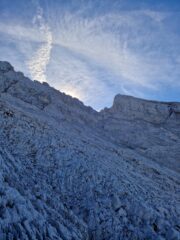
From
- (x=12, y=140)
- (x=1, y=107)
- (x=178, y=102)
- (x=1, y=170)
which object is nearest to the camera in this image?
(x=1, y=170)

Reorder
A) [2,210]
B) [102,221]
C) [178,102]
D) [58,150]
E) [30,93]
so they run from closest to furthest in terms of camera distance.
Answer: [2,210] < [102,221] < [58,150] < [30,93] < [178,102]

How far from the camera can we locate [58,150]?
20.1 m

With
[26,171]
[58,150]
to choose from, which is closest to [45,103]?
[58,150]

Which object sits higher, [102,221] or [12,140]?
[12,140]

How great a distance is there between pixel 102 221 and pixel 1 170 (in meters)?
6.07

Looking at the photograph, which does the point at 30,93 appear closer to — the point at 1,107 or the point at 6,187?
the point at 1,107

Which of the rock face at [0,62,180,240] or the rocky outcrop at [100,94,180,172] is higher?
the rocky outcrop at [100,94,180,172]

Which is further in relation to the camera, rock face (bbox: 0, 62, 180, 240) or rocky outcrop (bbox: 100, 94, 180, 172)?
rocky outcrop (bbox: 100, 94, 180, 172)

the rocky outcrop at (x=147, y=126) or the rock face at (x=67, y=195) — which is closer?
the rock face at (x=67, y=195)

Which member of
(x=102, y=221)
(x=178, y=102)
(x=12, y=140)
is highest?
(x=178, y=102)

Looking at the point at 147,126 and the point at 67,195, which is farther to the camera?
the point at 147,126

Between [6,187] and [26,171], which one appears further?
[26,171]

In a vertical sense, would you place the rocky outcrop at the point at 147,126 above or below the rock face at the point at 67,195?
above

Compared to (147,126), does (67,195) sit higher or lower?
lower
